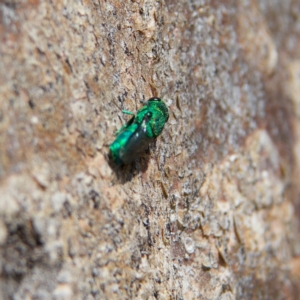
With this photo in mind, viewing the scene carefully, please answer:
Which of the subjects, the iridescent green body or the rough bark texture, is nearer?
the rough bark texture

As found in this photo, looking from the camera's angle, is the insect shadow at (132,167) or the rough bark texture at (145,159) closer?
the rough bark texture at (145,159)

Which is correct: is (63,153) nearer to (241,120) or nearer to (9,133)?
(9,133)

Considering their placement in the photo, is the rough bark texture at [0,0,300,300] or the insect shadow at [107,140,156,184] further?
the insect shadow at [107,140,156,184]

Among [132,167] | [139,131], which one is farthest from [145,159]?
[139,131]

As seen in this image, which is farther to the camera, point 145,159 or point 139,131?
point 145,159

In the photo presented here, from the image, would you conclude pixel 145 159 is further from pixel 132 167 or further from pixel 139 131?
pixel 139 131
